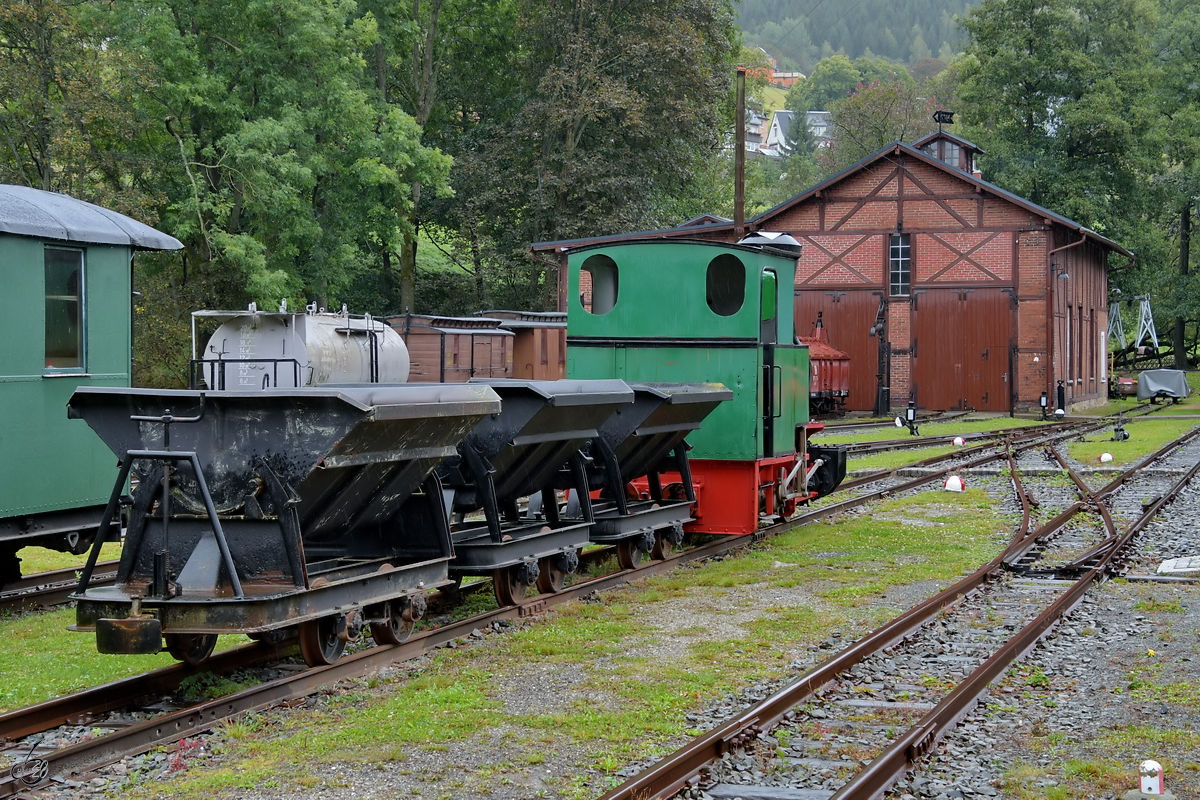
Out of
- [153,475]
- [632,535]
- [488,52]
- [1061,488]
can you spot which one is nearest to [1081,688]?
[632,535]

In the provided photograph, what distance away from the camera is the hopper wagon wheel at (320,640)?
319 inches

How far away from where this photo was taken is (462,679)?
330 inches

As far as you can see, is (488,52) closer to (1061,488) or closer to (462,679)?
(1061,488)

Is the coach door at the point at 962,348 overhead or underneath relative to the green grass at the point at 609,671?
overhead

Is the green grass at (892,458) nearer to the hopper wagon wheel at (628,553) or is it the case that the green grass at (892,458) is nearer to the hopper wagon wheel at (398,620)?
the hopper wagon wheel at (628,553)

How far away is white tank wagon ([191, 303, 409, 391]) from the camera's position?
25.6 m

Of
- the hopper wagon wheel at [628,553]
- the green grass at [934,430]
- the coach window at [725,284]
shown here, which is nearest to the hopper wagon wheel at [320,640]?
the hopper wagon wheel at [628,553]

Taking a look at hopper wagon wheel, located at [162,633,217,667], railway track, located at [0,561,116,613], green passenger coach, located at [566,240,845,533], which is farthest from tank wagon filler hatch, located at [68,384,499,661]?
green passenger coach, located at [566,240,845,533]

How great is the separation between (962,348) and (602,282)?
94.3 ft

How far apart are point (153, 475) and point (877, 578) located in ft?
24.0

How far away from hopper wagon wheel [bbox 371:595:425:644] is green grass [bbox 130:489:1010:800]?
1.05ft

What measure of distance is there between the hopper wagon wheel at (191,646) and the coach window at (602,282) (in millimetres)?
7099

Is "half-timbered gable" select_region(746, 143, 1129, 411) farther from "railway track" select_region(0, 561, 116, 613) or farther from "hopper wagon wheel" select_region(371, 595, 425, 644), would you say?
"hopper wagon wheel" select_region(371, 595, 425, 644)

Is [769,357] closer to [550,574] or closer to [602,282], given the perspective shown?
[602,282]
